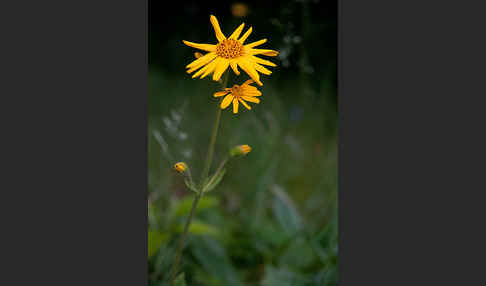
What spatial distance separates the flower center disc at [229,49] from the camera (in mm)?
1491

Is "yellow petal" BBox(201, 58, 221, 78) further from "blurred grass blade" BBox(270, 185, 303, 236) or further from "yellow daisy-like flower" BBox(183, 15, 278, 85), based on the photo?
"blurred grass blade" BBox(270, 185, 303, 236)

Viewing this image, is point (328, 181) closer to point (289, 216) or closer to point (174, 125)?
point (289, 216)

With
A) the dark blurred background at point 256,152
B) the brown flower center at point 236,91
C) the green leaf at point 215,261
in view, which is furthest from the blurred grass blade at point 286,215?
the brown flower center at point 236,91

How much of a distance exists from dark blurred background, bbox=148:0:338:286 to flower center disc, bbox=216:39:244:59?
526 mm

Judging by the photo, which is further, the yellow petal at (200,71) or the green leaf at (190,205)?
the green leaf at (190,205)

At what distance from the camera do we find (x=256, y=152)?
3.13 meters

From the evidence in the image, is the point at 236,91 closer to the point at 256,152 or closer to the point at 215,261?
the point at 215,261

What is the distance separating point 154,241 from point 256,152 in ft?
4.11

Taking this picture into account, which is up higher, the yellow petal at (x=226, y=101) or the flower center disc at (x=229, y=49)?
the flower center disc at (x=229, y=49)

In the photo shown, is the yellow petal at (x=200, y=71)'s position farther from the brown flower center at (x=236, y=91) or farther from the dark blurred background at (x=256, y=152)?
the dark blurred background at (x=256, y=152)

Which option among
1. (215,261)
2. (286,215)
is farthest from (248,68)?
(286,215)

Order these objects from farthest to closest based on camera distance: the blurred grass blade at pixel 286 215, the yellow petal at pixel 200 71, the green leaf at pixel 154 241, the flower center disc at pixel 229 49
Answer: the blurred grass blade at pixel 286 215 → the green leaf at pixel 154 241 → the flower center disc at pixel 229 49 → the yellow petal at pixel 200 71

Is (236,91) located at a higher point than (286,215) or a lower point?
higher

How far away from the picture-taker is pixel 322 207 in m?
3.12
